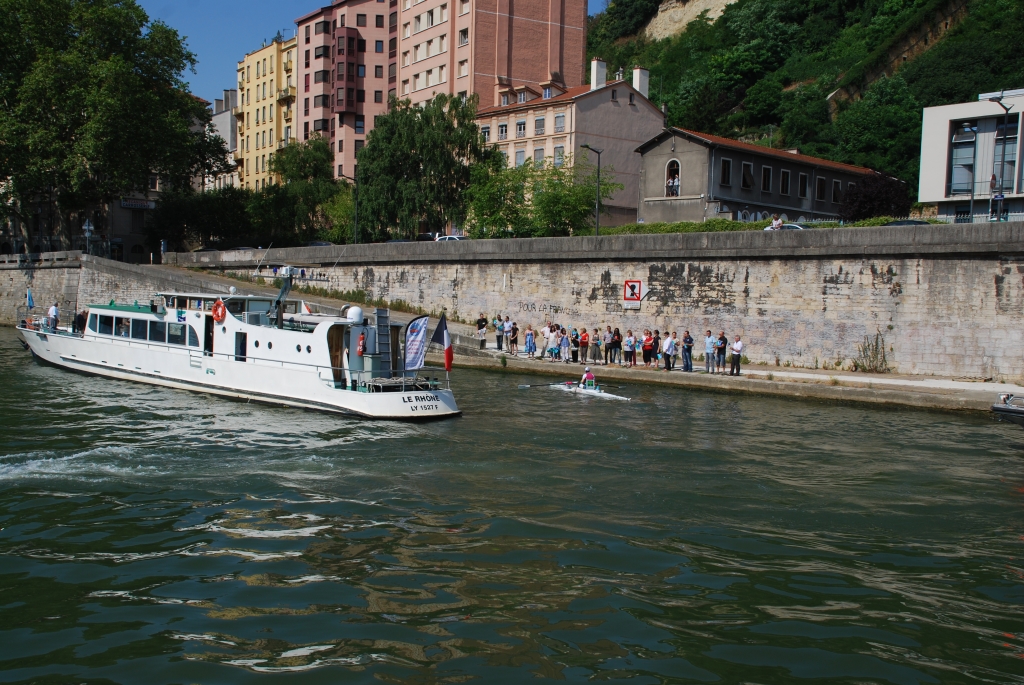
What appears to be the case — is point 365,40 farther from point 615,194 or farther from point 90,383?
point 90,383

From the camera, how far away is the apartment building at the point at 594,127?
52719mm

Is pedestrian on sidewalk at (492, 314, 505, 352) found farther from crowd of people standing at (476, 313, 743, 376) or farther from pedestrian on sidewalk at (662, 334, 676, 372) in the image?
pedestrian on sidewalk at (662, 334, 676, 372)

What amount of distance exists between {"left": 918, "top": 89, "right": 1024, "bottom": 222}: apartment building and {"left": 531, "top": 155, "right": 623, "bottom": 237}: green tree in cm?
1607

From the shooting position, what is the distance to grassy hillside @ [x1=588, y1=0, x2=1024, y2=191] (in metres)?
54.6

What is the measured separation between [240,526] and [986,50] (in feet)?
192

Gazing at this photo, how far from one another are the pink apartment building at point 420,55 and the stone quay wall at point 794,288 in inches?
988

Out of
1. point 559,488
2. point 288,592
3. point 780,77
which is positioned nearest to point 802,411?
point 559,488

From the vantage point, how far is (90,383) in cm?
2612

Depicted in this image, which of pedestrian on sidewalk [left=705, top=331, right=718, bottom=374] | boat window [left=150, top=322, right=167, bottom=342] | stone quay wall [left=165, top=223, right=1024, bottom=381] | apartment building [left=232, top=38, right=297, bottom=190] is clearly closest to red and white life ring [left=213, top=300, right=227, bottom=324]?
boat window [left=150, top=322, right=167, bottom=342]

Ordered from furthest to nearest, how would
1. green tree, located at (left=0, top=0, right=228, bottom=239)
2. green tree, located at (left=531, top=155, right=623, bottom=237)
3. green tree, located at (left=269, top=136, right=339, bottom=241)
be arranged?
green tree, located at (left=269, top=136, right=339, bottom=241), green tree, located at (left=0, top=0, right=228, bottom=239), green tree, located at (left=531, top=155, right=623, bottom=237)

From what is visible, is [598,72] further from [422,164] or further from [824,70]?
[824,70]

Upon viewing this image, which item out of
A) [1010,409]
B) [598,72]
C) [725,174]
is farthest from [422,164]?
[1010,409]

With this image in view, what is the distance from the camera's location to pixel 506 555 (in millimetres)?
10297

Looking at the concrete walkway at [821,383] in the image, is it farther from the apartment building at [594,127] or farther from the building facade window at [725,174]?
the apartment building at [594,127]
